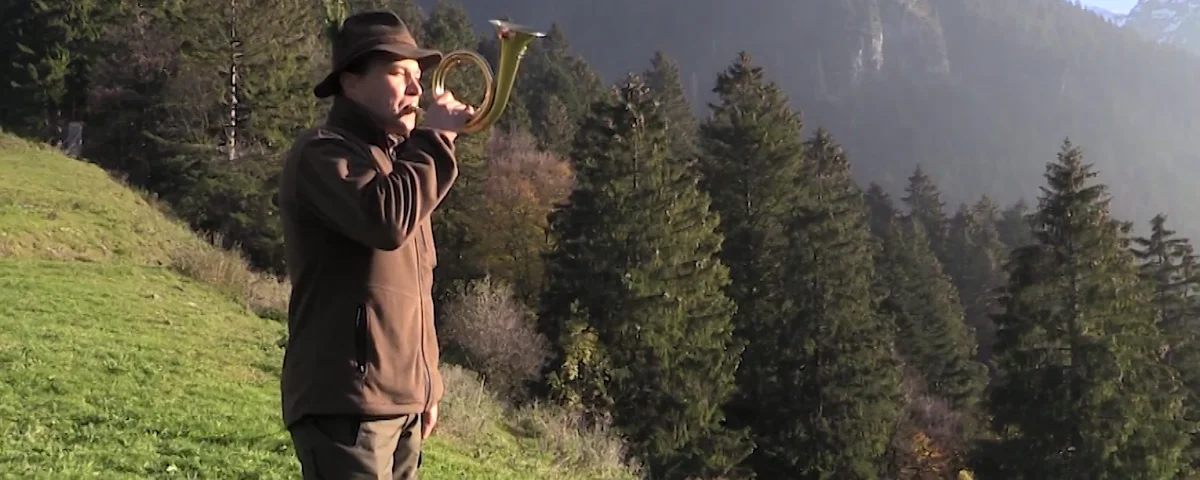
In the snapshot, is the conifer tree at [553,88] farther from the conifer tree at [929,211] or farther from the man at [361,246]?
the man at [361,246]

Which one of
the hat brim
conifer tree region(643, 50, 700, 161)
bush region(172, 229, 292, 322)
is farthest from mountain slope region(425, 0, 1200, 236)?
the hat brim

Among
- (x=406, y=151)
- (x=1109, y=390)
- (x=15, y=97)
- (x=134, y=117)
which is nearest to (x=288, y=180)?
(x=406, y=151)

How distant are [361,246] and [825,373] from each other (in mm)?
24916

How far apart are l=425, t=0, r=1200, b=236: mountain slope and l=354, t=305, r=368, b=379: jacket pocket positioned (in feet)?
383

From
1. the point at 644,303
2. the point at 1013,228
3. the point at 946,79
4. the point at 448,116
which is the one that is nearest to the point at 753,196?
the point at 644,303

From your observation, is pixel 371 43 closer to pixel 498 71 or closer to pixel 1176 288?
pixel 498 71

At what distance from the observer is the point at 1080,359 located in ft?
74.4

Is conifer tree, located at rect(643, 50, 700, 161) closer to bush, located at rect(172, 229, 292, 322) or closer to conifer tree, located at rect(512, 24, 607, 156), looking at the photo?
conifer tree, located at rect(512, 24, 607, 156)

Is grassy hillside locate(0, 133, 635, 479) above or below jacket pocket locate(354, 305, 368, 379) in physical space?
below

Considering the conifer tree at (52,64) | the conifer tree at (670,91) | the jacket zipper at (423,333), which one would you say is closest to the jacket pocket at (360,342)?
the jacket zipper at (423,333)

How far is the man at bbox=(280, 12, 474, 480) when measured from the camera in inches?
83.3

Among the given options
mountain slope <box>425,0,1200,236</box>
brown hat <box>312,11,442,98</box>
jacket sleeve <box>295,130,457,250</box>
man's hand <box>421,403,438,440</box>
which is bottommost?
man's hand <box>421,403,438,440</box>

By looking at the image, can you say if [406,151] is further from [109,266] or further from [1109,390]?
[1109,390]

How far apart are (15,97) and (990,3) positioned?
155m
